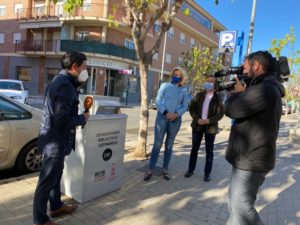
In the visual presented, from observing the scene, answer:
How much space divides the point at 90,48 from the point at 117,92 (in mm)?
5447

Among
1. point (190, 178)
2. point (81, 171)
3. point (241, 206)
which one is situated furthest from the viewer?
point (190, 178)

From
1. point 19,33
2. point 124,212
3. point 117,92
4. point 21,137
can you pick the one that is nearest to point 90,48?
point 117,92

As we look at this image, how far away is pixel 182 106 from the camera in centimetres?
495

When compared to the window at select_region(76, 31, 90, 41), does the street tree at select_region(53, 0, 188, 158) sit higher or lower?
lower

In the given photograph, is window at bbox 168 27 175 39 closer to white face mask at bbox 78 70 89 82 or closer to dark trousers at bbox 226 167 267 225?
white face mask at bbox 78 70 89 82

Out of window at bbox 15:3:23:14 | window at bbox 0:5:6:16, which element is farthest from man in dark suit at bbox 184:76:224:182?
window at bbox 0:5:6:16

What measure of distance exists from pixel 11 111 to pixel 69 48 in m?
23.3

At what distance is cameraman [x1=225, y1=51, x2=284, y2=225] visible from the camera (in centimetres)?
254

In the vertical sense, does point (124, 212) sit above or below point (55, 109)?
below

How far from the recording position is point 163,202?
4.03 metres

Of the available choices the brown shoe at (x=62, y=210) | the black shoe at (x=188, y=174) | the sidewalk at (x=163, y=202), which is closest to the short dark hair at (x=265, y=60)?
the sidewalk at (x=163, y=202)

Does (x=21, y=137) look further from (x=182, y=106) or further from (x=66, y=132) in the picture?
(x=182, y=106)

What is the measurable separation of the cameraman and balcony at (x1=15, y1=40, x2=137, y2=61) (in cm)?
2426

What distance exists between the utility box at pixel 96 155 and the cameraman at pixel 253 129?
1.74m
